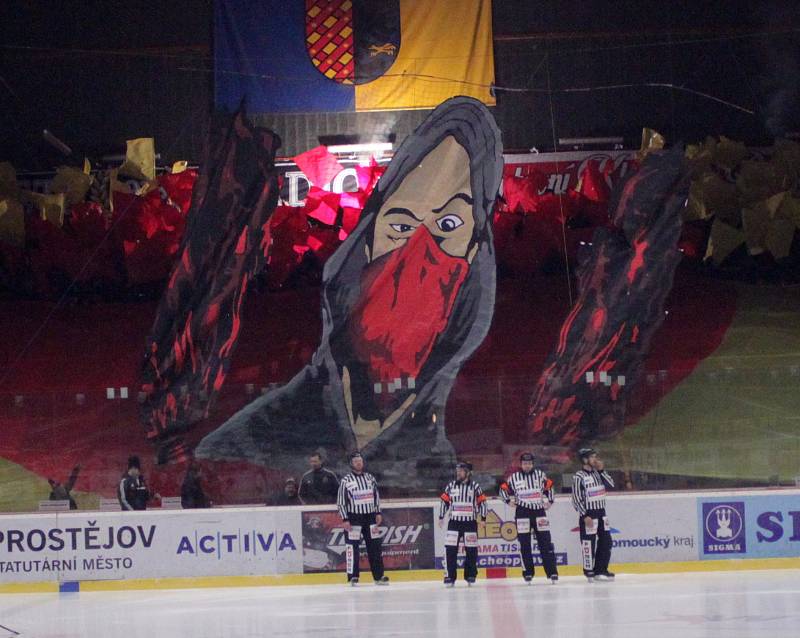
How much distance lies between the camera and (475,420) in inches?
592

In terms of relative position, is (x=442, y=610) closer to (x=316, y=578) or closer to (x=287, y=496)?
(x=316, y=578)

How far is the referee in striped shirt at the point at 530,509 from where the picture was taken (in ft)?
43.3

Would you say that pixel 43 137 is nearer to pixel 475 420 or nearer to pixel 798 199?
pixel 475 420

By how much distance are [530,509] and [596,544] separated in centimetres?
81

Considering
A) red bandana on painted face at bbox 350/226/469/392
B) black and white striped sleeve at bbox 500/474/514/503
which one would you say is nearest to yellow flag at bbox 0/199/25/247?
red bandana on painted face at bbox 350/226/469/392

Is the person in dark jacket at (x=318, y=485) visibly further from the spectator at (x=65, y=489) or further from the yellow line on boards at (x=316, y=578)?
the spectator at (x=65, y=489)

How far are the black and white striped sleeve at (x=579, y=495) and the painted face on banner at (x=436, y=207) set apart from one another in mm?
3874

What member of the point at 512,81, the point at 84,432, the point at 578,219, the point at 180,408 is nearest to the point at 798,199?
the point at 578,219

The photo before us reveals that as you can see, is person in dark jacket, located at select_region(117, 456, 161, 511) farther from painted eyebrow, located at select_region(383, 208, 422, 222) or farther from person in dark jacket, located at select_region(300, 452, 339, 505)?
painted eyebrow, located at select_region(383, 208, 422, 222)

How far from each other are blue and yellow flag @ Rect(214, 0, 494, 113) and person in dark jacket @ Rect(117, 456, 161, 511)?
6.57 metres

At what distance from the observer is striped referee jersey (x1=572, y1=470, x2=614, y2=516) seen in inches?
522

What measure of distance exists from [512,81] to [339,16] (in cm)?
287

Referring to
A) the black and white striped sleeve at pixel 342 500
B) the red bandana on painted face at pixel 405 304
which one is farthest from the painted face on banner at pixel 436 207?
the black and white striped sleeve at pixel 342 500

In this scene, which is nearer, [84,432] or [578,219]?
[84,432]
